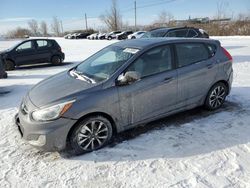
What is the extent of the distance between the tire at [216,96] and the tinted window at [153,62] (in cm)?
118

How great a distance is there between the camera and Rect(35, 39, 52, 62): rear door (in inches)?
492

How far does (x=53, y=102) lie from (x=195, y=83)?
253cm

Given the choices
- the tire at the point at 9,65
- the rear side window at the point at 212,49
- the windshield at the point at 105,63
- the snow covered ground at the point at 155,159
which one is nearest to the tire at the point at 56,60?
the tire at the point at 9,65

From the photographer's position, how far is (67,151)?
12.6 ft

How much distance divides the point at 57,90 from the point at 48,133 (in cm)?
73

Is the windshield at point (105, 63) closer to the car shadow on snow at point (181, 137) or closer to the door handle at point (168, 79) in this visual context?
the door handle at point (168, 79)

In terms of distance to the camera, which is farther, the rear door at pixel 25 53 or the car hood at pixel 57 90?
the rear door at pixel 25 53

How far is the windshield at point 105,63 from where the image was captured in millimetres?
4074

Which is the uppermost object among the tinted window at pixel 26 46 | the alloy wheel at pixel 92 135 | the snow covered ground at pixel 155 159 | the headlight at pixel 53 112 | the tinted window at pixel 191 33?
the tinted window at pixel 191 33

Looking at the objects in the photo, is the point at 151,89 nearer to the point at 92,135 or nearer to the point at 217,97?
the point at 92,135

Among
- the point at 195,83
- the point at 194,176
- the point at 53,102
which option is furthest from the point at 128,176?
the point at 195,83

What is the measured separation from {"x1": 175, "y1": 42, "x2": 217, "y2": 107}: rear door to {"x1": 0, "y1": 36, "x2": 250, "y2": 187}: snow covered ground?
0.46 metres

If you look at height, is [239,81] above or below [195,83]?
below

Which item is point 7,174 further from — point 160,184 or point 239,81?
point 239,81
